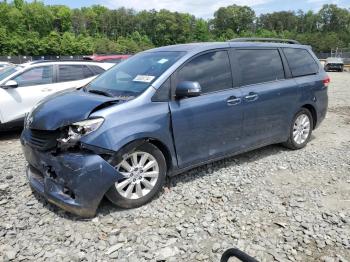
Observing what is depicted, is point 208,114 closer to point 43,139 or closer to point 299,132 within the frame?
point 43,139

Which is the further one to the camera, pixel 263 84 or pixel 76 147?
pixel 263 84

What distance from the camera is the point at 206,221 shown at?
393cm

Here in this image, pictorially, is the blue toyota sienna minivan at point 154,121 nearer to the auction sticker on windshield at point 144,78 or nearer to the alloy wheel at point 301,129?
the auction sticker on windshield at point 144,78

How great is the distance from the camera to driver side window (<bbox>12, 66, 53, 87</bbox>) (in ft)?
25.3

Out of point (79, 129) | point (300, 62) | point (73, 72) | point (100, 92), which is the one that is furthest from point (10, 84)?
point (300, 62)

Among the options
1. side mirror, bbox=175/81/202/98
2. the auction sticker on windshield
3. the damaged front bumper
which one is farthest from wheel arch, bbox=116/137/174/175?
the auction sticker on windshield

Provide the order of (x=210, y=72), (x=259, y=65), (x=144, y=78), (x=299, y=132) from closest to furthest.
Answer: (x=144, y=78), (x=210, y=72), (x=259, y=65), (x=299, y=132)

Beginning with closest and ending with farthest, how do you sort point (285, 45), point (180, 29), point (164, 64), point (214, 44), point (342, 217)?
1. point (342, 217)
2. point (164, 64)
3. point (214, 44)
4. point (285, 45)
5. point (180, 29)

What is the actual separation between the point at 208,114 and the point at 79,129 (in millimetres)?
1681

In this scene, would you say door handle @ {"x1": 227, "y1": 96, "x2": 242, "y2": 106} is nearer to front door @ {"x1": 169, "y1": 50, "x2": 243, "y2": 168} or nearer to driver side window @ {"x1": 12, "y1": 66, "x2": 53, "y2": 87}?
front door @ {"x1": 169, "y1": 50, "x2": 243, "y2": 168}

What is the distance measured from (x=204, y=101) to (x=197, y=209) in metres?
1.36

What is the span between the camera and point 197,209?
4.20 m

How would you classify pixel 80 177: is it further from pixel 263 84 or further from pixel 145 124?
pixel 263 84

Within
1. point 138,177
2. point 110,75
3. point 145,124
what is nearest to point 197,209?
point 138,177
